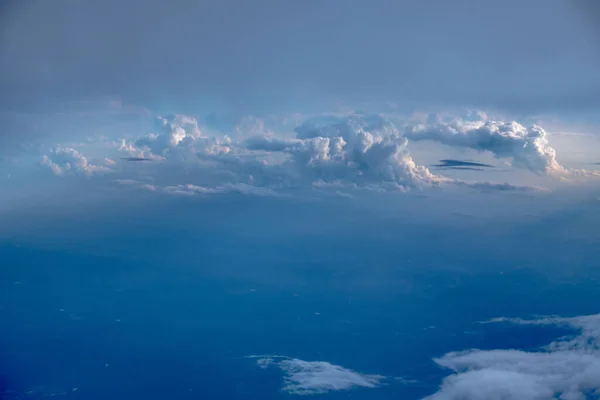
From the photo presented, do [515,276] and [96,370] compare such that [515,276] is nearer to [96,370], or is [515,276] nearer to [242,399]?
[242,399]

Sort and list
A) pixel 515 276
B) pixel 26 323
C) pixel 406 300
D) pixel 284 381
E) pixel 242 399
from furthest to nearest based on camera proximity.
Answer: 1. pixel 515 276
2. pixel 406 300
3. pixel 26 323
4. pixel 284 381
5. pixel 242 399

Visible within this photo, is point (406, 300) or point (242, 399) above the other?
point (406, 300)

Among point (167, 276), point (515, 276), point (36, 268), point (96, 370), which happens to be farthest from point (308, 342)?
point (36, 268)

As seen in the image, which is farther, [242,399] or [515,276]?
[515,276]

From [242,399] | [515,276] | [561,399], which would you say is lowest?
[242,399]

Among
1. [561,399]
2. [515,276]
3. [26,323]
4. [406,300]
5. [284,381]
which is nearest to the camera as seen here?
[561,399]

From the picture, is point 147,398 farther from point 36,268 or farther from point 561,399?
point 36,268
